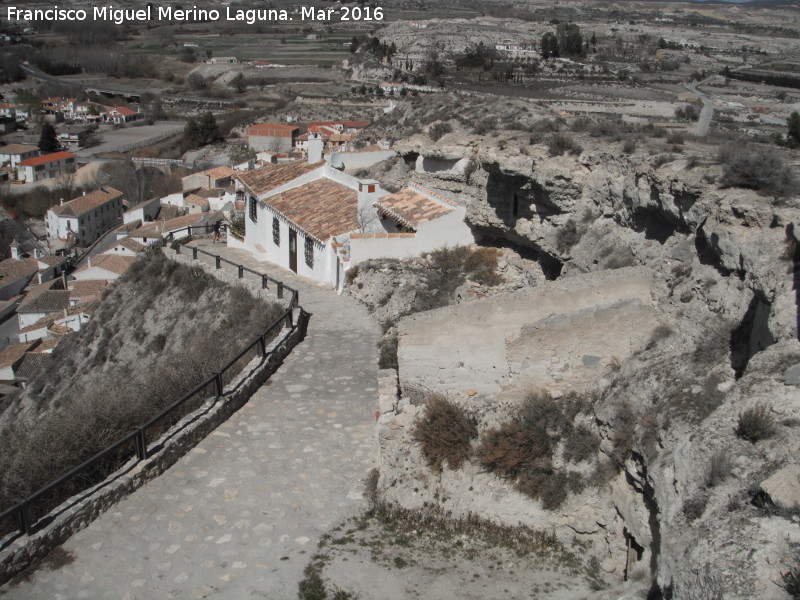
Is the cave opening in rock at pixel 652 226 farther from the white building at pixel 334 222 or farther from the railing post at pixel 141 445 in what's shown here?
the railing post at pixel 141 445

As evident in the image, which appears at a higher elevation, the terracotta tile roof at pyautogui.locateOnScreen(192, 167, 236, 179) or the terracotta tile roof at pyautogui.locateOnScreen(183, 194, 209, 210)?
the terracotta tile roof at pyautogui.locateOnScreen(192, 167, 236, 179)

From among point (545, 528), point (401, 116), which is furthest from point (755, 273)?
point (401, 116)

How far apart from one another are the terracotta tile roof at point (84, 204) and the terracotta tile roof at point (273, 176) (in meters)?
37.2

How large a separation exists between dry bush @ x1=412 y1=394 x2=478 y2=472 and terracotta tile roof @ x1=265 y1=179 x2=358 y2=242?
32.7 feet

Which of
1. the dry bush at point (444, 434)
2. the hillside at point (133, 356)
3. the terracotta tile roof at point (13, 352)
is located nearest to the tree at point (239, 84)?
the terracotta tile roof at point (13, 352)

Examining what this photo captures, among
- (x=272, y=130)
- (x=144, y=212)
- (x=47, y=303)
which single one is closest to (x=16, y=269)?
(x=47, y=303)

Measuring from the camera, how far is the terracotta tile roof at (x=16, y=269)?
47.6 metres

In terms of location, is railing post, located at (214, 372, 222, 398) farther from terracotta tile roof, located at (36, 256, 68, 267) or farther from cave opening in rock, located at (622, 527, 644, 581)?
terracotta tile roof, located at (36, 256, 68, 267)

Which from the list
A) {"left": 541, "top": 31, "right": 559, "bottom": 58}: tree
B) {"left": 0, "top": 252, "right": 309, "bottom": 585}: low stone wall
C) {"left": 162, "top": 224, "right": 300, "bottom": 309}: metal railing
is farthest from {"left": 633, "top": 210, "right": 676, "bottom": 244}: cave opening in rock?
{"left": 541, "top": 31, "right": 559, "bottom": 58}: tree

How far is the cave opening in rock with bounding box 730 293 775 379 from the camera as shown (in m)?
7.56

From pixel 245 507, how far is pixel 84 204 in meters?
55.2

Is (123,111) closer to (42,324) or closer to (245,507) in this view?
(42,324)

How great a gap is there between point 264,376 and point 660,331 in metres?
6.13

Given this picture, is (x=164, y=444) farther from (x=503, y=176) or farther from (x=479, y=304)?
(x=503, y=176)
